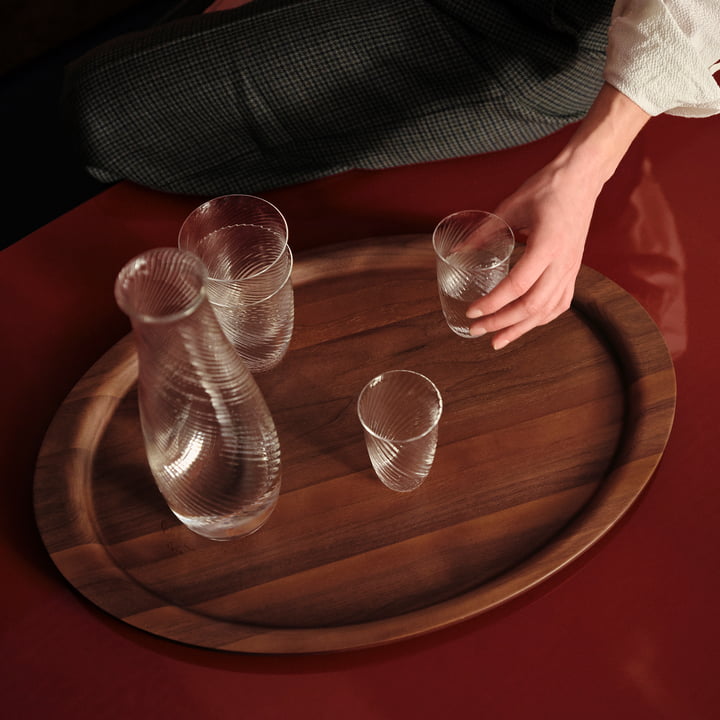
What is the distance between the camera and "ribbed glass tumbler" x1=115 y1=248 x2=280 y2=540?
47 centimetres

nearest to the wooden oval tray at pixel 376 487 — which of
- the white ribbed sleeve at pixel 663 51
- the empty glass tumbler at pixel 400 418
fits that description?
the empty glass tumbler at pixel 400 418

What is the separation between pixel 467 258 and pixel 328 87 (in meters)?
0.33

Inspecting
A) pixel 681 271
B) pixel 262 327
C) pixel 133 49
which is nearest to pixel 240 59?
pixel 133 49

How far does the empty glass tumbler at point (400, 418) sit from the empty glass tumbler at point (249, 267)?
99mm

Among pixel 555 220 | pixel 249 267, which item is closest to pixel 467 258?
pixel 555 220

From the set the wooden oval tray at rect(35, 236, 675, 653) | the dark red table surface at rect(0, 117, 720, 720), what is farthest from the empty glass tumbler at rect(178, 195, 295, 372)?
the dark red table surface at rect(0, 117, 720, 720)

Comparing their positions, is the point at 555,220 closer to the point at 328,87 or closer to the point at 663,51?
the point at 663,51

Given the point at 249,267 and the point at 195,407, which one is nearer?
the point at 195,407

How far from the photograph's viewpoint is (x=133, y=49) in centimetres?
93

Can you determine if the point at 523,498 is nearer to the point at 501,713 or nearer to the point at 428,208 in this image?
the point at 501,713

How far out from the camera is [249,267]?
2.37 feet

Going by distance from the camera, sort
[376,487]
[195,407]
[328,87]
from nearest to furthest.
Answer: [195,407] < [376,487] < [328,87]

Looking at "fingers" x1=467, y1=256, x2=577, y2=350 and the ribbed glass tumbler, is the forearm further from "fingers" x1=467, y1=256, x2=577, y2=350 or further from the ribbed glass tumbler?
the ribbed glass tumbler

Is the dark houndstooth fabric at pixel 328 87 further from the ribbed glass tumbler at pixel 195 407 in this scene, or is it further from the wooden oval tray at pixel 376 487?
the ribbed glass tumbler at pixel 195 407
